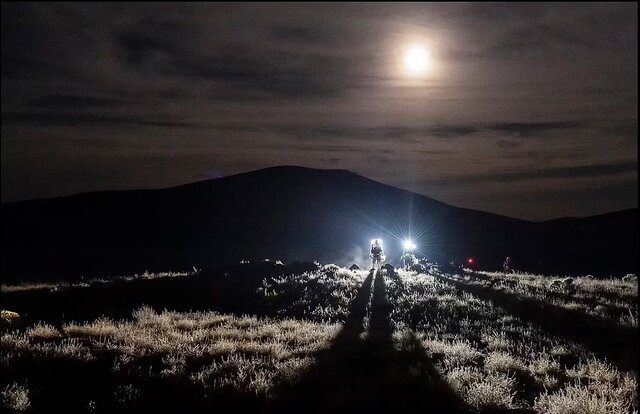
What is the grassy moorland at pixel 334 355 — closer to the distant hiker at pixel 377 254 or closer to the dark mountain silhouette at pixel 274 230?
the distant hiker at pixel 377 254

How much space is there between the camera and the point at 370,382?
8508 mm

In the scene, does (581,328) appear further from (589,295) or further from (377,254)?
(377,254)

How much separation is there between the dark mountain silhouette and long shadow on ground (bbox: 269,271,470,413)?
38364 millimetres

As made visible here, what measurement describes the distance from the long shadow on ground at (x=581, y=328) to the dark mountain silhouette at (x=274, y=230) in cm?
3005

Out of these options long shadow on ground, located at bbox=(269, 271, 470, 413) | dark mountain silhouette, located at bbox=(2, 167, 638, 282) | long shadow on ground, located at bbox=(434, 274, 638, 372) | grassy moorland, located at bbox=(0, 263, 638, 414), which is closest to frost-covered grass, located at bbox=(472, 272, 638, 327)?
grassy moorland, located at bbox=(0, 263, 638, 414)

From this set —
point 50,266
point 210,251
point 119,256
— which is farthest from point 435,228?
point 50,266

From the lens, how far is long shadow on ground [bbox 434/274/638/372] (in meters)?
12.5

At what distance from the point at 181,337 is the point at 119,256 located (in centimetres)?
5802

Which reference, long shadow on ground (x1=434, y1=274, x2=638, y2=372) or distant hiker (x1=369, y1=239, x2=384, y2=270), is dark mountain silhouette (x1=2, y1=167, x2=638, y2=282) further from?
long shadow on ground (x1=434, y1=274, x2=638, y2=372)

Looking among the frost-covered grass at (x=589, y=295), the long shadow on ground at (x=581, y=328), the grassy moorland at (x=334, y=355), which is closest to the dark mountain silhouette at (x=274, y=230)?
the frost-covered grass at (x=589, y=295)

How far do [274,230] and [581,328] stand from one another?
78361 millimetres

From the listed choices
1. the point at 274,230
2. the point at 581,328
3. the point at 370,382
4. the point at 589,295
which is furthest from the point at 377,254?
the point at 274,230

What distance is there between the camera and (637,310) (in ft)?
58.6

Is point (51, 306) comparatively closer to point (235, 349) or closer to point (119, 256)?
point (235, 349)
